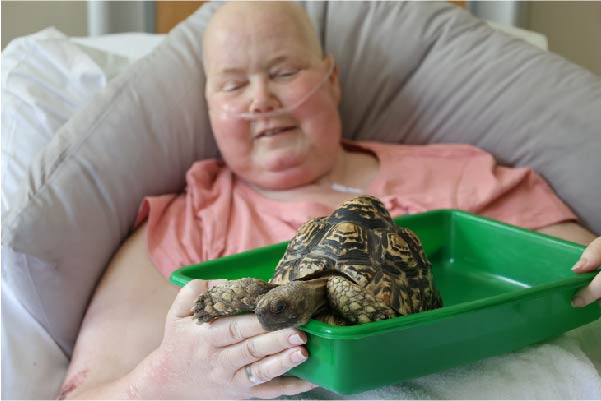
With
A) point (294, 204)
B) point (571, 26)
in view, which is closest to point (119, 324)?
point (294, 204)

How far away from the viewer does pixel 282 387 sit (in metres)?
0.85

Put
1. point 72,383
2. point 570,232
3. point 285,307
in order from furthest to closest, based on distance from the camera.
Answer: point 570,232, point 72,383, point 285,307

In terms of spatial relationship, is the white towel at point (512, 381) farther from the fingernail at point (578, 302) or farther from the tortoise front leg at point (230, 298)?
the tortoise front leg at point (230, 298)

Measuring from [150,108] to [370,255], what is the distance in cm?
72

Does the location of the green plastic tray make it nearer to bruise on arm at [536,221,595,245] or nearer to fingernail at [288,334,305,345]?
fingernail at [288,334,305,345]

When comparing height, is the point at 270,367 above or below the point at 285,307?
below

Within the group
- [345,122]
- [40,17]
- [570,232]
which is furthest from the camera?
[40,17]

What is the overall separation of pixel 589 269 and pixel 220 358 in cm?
46

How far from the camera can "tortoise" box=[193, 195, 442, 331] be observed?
2.45 ft

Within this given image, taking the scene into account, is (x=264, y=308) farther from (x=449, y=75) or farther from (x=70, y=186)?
(x=449, y=75)

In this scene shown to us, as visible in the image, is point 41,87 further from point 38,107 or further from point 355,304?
point 355,304

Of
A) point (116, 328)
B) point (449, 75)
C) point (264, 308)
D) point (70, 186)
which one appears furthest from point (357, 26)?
point (264, 308)

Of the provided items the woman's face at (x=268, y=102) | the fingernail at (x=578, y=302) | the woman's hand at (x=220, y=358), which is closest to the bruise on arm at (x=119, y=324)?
the woman's hand at (x=220, y=358)

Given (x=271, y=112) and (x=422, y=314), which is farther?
(x=271, y=112)
